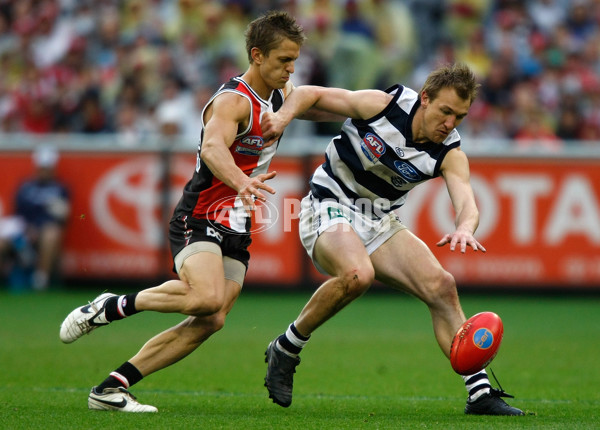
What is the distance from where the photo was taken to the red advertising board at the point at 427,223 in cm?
1348

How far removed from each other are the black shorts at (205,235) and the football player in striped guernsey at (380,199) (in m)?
0.57

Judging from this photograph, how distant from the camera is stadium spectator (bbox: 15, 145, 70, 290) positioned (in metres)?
14.0

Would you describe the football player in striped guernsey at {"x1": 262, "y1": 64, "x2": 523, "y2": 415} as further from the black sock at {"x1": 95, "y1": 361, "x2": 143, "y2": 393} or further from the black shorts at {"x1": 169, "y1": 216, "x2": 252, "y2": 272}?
the black sock at {"x1": 95, "y1": 361, "x2": 143, "y2": 393}

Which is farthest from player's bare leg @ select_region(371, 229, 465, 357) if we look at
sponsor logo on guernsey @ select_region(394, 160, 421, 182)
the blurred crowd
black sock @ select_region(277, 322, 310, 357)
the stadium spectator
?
the stadium spectator

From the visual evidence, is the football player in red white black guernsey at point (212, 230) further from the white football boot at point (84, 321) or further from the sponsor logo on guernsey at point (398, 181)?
the sponsor logo on guernsey at point (398, 181)

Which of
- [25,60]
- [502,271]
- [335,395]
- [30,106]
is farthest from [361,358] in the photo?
[25,60]

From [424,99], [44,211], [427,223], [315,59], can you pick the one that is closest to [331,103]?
[424,99]

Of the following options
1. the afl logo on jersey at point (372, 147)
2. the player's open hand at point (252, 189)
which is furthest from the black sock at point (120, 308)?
the afl logo on jersey at point (372, 147)

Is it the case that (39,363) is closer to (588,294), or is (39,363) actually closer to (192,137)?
(192,137)

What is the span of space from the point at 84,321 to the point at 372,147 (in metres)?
2.19

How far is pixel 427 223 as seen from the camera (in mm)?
13680

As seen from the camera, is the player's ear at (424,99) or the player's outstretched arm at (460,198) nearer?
the player's outstretched arm at (460,198)

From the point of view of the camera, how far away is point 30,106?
15.7 meters

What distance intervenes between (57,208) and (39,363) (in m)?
5.92
